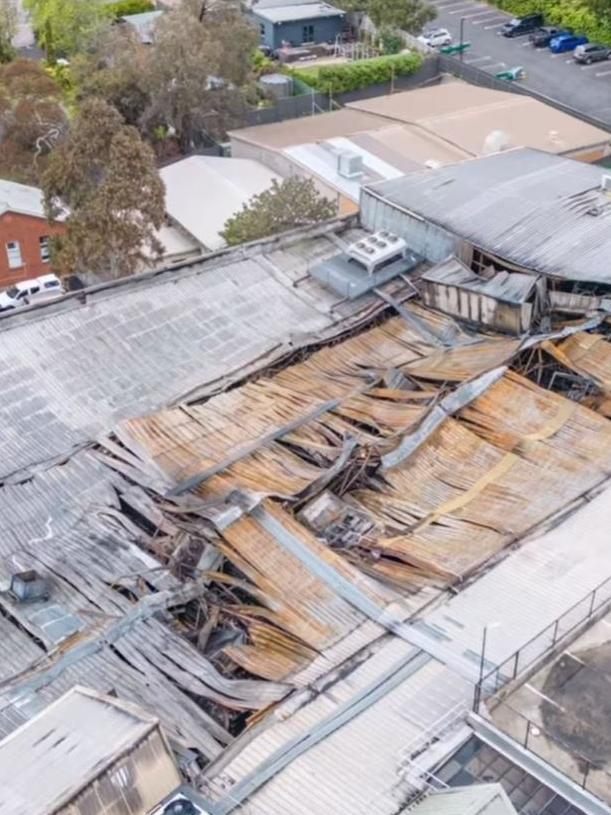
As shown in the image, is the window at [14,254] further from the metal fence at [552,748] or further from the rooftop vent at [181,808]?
the metal fence at [552,748]

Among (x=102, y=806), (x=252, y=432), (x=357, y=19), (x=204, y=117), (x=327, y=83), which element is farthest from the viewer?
(x=357, y=19)

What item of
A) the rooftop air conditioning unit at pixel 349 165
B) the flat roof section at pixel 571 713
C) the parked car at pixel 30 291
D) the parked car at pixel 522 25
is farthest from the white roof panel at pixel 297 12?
the flat roof section at pixel 571 713

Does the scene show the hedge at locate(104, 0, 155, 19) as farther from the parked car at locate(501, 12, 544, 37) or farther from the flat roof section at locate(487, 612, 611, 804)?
the flat roof section at locate(487, 612, 611, 804)

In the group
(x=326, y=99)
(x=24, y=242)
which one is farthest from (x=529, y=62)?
(x=24, y=242)

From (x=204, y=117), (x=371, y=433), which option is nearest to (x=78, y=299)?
(x=371, y=433)

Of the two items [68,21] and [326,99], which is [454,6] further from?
[68,21]

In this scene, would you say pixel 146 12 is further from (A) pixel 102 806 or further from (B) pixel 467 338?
(A) pixel 102 806
